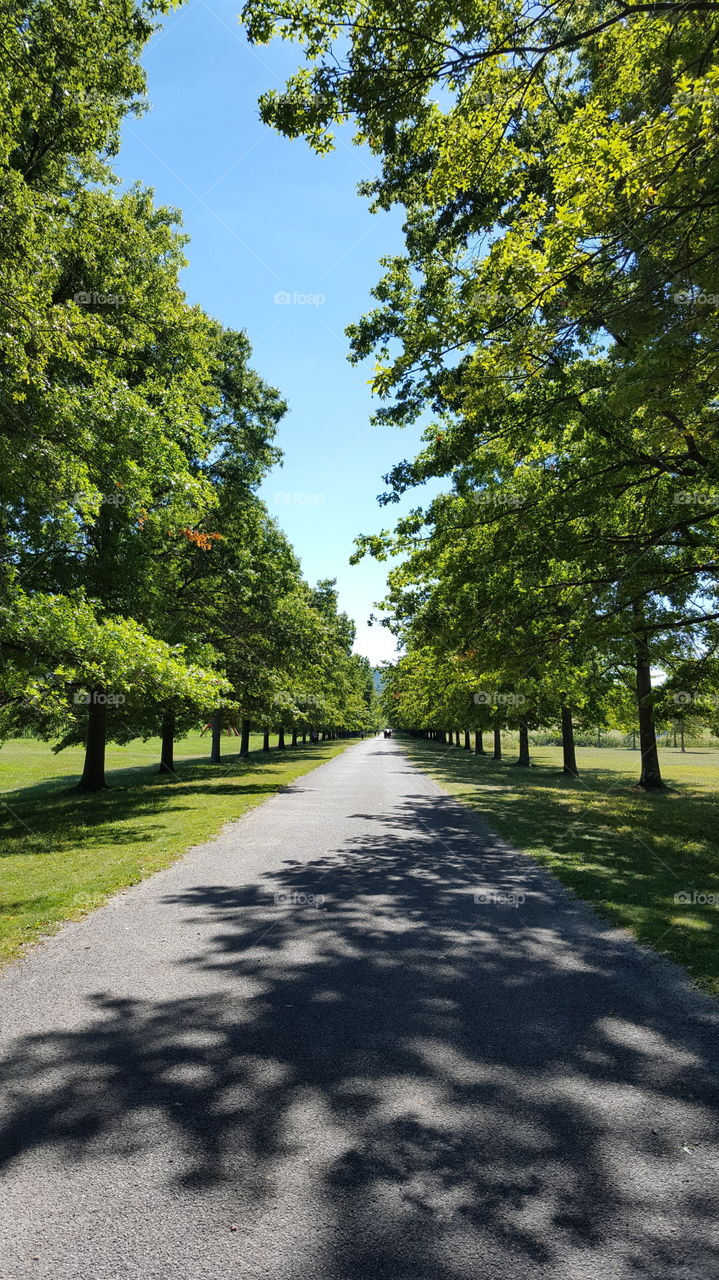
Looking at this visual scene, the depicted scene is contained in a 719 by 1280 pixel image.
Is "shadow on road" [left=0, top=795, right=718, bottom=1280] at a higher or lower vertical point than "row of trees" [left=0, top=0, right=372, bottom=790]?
lower

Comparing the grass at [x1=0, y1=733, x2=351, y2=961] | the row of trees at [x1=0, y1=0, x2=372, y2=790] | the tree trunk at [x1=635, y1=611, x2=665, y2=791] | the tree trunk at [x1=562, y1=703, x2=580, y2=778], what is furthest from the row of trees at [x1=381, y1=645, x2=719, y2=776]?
the grass at [x1=0, y1=733, x2=351, y2=961]

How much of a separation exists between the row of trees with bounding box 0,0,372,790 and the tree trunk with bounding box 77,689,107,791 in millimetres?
84

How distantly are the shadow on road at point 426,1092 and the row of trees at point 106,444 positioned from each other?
6.42 metres

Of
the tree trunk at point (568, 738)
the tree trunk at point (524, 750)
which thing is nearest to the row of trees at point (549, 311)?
the tree trunk at point (568, 738)

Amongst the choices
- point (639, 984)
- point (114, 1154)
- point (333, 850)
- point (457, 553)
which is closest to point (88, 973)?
point (114, 1154)

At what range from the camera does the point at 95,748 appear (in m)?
18.4

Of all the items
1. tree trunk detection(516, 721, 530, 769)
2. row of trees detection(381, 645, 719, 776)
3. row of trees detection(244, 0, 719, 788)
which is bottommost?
tree trunk detection(516, 721, 530, 769)

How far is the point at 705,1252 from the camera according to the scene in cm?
241

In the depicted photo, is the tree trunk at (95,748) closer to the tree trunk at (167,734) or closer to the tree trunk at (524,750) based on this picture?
the tree trunk at (167,734)

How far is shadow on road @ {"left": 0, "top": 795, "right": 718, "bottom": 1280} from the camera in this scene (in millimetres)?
2523

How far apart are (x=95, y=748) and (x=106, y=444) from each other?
9.90 meters

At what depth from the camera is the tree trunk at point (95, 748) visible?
1767cm

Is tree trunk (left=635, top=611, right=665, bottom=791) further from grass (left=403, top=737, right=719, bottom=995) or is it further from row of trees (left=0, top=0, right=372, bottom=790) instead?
row of trees (left=0, top=0, right=372, bottom=790)

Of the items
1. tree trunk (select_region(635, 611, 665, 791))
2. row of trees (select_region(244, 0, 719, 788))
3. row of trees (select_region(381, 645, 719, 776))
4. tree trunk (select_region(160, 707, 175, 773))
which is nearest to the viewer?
row of trees (select_region(244, 0, 719, 788))
